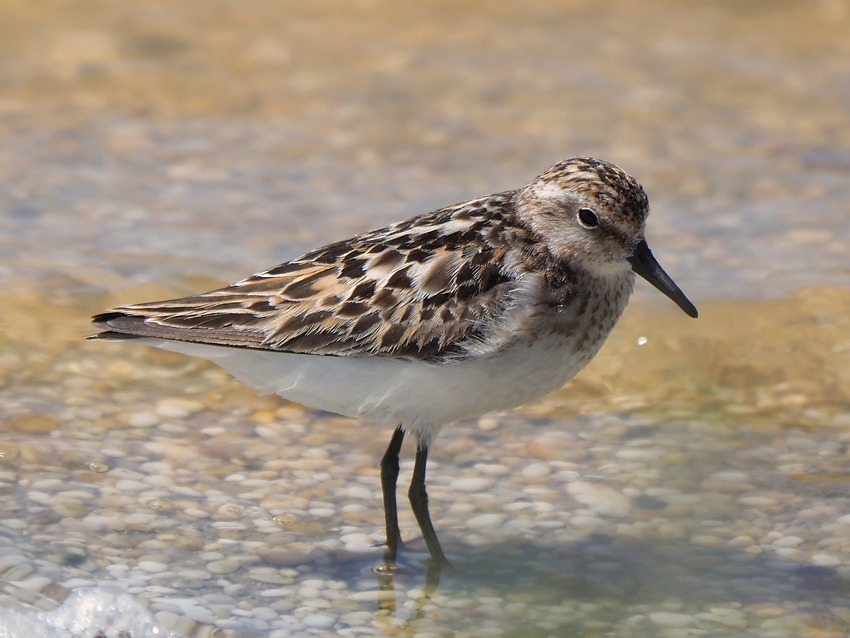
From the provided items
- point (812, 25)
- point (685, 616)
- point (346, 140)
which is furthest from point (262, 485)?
point (812, 25)

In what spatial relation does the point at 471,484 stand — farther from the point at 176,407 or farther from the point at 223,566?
the point at 176,407

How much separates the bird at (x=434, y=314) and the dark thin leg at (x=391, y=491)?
0.01m

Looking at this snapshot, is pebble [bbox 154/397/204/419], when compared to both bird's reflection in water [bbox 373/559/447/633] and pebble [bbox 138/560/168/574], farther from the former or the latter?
bird's reflection in water [bbox 373/559/447/633]

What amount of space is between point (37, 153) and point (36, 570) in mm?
6401

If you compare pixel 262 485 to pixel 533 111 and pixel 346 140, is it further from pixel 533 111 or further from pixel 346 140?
pixel 533 111

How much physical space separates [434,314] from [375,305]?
0.28 m

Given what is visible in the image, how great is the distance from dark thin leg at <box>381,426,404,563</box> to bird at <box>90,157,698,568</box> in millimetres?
12

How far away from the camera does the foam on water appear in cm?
559

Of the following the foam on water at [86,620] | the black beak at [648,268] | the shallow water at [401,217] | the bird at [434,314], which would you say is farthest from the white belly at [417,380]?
the foam on water at [86,620]

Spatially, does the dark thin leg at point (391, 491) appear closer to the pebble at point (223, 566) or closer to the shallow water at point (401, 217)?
the shallow water at point (401, 217)

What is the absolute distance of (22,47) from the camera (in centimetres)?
1344

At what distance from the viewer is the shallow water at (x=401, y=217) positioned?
623 centimetres

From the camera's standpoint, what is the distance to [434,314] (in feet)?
20.3

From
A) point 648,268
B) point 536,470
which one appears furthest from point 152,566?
point 648,268
